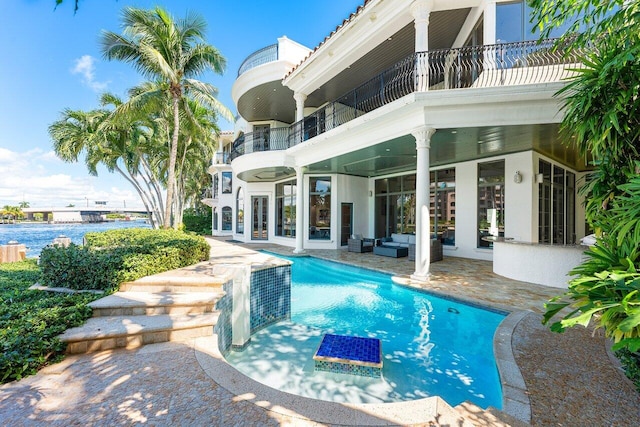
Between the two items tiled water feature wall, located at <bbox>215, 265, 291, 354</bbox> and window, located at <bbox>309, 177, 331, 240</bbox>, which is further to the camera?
window, located at <bbox>309, 177, 331, 240</bbox>

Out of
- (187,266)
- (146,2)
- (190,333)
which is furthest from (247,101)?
(190,333)

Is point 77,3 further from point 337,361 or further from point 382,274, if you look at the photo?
point 382,274

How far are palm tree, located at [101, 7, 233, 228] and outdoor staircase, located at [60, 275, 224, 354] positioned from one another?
757cm

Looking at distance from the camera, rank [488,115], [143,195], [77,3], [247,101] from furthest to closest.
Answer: [143,195], [247,101], [488,115], [77,3]

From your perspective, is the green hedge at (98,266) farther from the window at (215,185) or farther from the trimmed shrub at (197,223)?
the trimmed shrub at (197,223)

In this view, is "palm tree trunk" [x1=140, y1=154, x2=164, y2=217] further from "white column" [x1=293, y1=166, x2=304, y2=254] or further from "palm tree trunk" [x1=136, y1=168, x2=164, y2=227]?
"white column" [x1=293, y1=166, x2=304, y2=254]

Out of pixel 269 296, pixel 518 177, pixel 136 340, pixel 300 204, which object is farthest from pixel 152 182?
pixel 518 177

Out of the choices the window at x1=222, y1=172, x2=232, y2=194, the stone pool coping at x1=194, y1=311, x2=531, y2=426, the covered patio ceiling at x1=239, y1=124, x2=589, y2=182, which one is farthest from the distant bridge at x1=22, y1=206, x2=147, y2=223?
the stone pool coping at x1=194, y1=311, x2=531, y2=426

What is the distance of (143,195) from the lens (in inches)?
669

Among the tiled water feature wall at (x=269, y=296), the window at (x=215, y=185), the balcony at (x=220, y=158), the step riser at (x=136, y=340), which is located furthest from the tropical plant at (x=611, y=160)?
the balcony at (x=220, y=158)

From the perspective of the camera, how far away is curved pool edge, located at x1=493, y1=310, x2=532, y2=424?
2.44 metres

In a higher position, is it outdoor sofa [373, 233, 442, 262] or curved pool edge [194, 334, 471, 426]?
outdoor sofa [373, 233, 442, 262]

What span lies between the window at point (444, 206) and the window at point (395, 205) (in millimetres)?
1062

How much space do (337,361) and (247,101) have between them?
45.7ft
